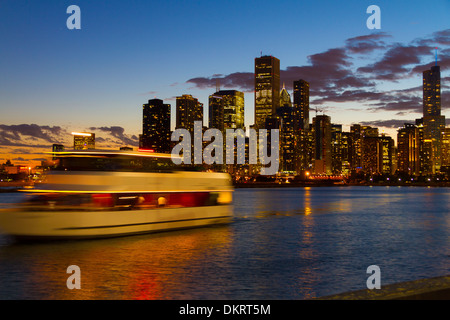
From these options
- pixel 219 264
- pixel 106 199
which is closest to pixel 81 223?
pixel 106 199

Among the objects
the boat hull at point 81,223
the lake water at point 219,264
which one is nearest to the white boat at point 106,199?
the boat hull at point 81,223

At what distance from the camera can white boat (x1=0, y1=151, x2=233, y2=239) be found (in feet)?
68.0

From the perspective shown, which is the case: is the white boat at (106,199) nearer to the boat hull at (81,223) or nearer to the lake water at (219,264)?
the boat hull at (81,223)

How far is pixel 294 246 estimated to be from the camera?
22.5 m

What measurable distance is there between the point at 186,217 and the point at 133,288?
1607cm

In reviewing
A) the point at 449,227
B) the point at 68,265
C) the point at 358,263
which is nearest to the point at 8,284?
the point at 68,265

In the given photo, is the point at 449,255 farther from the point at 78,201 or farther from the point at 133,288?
the point at 78,201

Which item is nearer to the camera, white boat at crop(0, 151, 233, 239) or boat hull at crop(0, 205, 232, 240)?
boat hull at crop(0, 205, 232, 240)

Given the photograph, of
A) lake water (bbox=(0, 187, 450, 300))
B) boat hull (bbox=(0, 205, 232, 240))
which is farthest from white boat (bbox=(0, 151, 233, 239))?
lake water (bbox=(0, 187, 450, 300))

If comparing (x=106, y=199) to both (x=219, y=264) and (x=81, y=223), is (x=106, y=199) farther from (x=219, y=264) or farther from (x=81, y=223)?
(x=219, y=264)

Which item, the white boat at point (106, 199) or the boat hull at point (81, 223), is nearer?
the boat hull at point (81, 223)

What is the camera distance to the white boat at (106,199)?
20722 mm

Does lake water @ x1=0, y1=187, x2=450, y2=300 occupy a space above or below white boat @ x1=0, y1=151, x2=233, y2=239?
below

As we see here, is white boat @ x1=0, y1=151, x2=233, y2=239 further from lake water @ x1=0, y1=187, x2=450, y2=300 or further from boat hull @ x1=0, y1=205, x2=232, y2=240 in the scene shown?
lake water @ x1=0, y1=187, x2=450, y2=300
